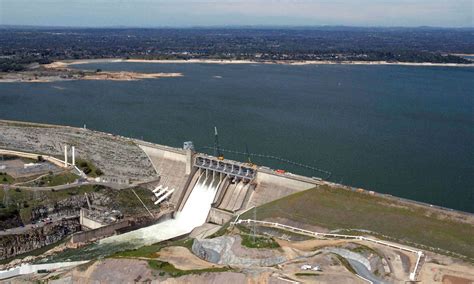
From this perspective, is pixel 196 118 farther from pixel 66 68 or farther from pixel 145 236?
pixel 66 68

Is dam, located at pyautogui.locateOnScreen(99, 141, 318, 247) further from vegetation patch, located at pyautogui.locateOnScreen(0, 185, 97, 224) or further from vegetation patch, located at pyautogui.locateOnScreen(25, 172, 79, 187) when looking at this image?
vegetation patch, located at pyautogui.locateOnScreen(25, 172, 79, 187)

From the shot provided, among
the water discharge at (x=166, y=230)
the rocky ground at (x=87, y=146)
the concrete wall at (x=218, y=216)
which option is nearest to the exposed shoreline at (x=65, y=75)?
the rocky ground at (x=87, y=146)

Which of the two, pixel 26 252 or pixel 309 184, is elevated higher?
pixel 309 184

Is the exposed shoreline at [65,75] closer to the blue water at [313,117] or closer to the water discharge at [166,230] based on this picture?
the blue water at [313,117]

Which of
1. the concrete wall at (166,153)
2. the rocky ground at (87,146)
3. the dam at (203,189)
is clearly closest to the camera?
the dam at (203,189)

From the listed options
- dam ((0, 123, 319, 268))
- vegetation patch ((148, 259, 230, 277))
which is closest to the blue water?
dam ((0, 123, 319, 268))

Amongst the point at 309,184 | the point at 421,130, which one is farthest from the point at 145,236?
the point at 421,130
